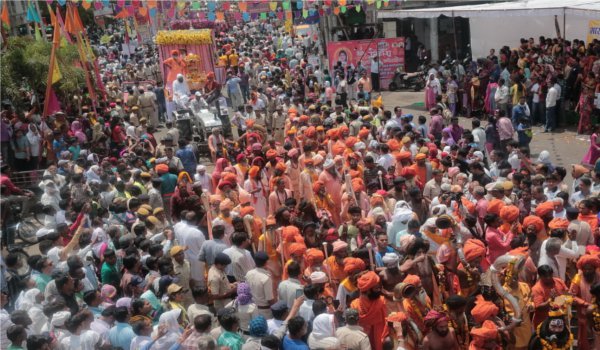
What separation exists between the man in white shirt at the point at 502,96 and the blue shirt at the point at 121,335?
40.5ft

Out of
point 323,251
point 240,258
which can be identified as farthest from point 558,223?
point 240,258

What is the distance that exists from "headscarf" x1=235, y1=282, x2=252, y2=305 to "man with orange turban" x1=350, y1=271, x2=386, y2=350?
1.03 m

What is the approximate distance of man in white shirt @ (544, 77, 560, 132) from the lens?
15.4m

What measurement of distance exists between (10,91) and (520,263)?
47.9 feet

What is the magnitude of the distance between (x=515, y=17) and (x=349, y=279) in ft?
56.4

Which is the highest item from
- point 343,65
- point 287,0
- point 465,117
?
point 287,0

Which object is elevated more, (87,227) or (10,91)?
(10,91)

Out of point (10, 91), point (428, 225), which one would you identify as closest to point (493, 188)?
point (428, 225)

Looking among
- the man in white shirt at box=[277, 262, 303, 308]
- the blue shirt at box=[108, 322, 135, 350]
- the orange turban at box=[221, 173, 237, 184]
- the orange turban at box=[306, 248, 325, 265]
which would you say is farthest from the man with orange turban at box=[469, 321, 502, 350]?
the orange turban at box=[221, 173, 237, 184]

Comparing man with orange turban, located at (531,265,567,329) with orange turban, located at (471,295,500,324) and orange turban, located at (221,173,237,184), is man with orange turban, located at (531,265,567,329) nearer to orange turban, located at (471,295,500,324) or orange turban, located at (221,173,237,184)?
orange turban, located at (471,295,500,324)

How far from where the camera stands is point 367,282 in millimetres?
5691

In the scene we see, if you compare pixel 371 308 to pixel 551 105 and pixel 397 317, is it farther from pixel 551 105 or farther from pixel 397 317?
pixel 551 105

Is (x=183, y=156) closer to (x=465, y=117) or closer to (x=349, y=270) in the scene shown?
(x=349, y=270)

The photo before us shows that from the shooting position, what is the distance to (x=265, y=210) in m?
9.83
